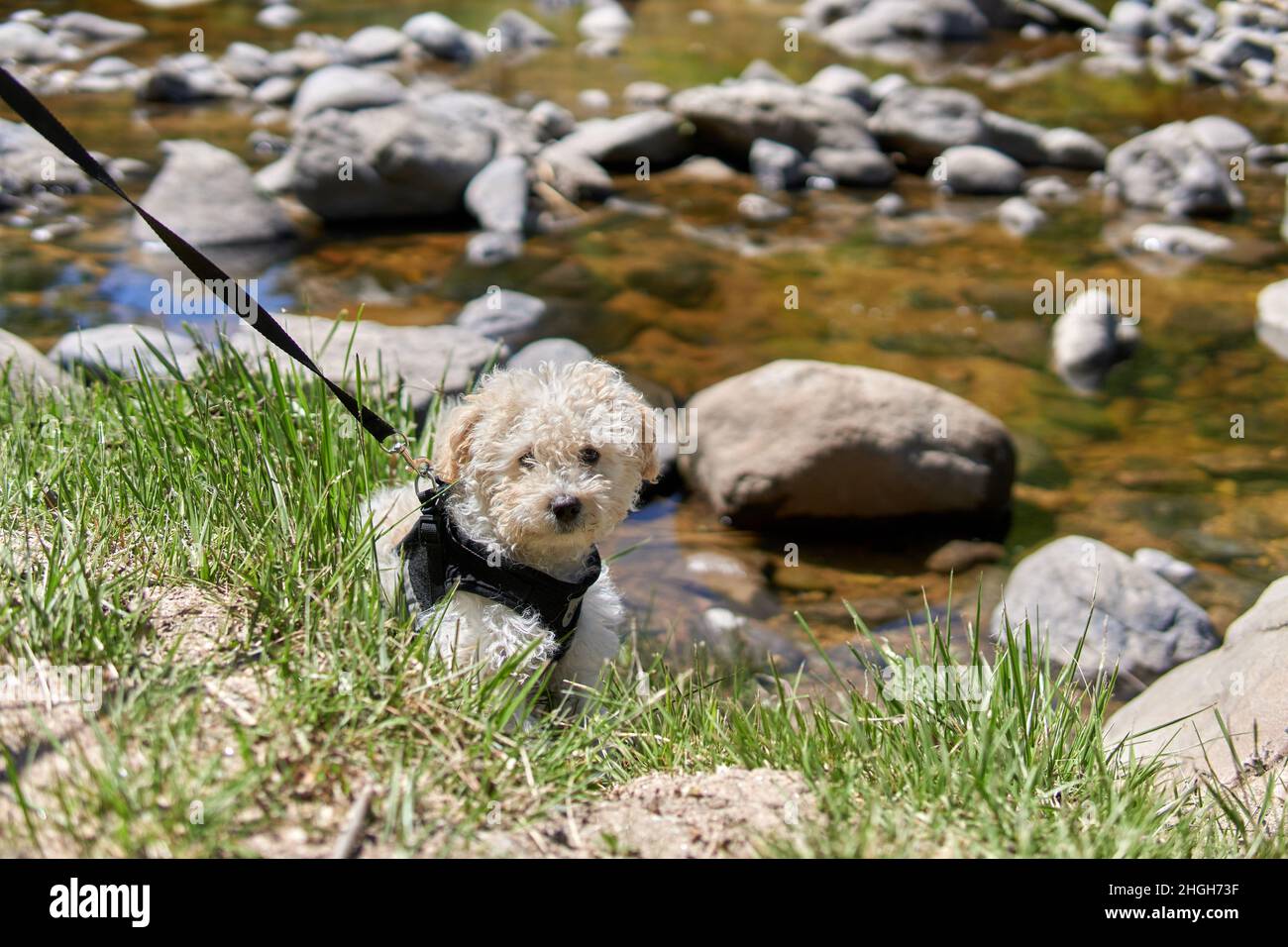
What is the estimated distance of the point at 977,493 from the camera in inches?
294

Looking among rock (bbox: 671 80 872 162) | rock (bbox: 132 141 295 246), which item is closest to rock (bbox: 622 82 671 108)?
rock (bbox: 671 80 872 162)

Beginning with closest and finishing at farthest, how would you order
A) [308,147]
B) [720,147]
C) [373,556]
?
[373,556] < [308,147] < [720,147]

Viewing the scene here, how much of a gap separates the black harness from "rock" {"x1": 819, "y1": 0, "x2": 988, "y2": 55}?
66.3 ft

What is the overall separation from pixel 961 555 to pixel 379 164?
7752 mm

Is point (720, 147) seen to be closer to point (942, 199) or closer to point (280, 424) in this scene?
point (942, 199)

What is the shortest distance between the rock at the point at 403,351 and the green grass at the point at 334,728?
2110mm

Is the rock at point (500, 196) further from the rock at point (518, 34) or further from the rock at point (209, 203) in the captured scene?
the rock at point (518, 34)

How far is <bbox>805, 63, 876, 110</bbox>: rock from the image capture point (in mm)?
16422

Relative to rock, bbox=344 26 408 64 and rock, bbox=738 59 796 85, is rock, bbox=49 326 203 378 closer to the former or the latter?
rock, bbox=738 59 796 85

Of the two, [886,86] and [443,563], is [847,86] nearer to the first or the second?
[886,86]

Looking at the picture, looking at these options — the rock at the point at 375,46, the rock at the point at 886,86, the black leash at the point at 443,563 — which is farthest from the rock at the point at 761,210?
the black leash at the point at 443,563

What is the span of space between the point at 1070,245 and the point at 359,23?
560 inches

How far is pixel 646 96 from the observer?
16781mm
